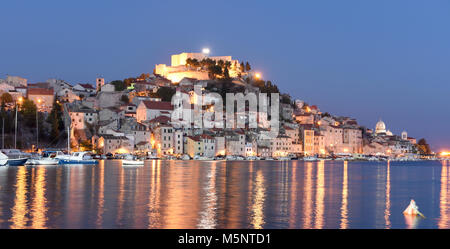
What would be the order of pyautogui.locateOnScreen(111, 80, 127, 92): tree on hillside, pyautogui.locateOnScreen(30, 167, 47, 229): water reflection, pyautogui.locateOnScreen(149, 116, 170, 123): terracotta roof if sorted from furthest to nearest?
1. pyautogui.locateOnScreen(111, 80, 127, 92): tree on hillside
2. pyautogui.locateOnScreen(149, 116, 170, 123): terracotta roof
3. pyautogui.locateOnScreen(30, 167, 47, 229): water reflection

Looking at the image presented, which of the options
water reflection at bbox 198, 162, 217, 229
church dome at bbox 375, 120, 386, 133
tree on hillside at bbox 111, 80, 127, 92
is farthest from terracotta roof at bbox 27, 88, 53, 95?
church dome at bbox 375, 120, 386, 133

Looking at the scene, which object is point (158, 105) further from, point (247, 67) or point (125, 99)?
point (247, 67)

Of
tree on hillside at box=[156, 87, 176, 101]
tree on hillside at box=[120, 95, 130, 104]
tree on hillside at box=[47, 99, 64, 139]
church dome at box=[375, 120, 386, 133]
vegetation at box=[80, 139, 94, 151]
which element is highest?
tree on hillside at box=[156, 87, 176, 101]

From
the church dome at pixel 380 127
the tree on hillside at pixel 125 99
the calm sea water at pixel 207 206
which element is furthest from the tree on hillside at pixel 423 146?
the calm sea water at pixel 207 206

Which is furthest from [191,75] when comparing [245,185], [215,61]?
[245,185]

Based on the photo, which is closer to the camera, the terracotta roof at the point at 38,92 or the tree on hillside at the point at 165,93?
the terracotta roof at the point at 38,92

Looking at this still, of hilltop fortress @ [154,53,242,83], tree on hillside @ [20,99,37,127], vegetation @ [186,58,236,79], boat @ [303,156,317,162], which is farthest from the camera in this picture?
vegetation @ [186,58,236,79]

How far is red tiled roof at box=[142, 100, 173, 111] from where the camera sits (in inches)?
2723

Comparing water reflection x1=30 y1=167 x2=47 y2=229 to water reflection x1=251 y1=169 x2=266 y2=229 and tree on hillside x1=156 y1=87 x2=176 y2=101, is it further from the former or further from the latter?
tree on hillside x1=156 y1=87 x2=176 y2=101

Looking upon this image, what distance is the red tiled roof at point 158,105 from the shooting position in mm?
69162

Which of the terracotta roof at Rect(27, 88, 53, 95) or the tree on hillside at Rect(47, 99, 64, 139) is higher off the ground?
the terracotta roof at Rect(27, 88, 53, 95)

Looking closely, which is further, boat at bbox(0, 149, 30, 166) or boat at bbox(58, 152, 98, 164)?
boat at bbox(58, 152, 98, 164)

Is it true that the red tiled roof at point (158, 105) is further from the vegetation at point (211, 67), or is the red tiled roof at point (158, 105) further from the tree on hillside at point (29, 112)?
the vegetation at point (211, 67)

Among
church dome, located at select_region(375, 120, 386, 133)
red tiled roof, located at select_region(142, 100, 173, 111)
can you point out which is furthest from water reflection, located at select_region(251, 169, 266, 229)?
church dome, located at select_region(375, 120, 386, 133)
